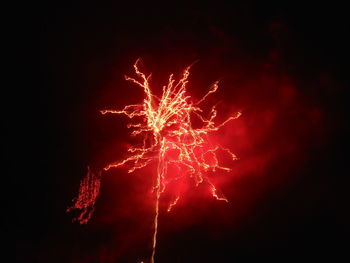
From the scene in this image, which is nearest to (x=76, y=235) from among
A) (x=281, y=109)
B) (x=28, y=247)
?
(x=28, y=247)

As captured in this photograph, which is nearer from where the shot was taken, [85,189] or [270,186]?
[270,186]

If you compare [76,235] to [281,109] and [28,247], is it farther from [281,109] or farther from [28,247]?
[281,109]

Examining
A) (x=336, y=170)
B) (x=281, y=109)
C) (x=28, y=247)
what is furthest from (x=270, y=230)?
(x=28, y=247)

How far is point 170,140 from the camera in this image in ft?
23.6

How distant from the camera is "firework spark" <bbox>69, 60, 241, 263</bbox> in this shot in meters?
6.77

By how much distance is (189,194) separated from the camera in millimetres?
7867

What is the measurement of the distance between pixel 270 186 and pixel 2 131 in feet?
17.0

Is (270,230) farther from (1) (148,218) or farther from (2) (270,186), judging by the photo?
(1) (148,218)

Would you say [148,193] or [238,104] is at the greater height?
[238,104]

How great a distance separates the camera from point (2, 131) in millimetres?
8234

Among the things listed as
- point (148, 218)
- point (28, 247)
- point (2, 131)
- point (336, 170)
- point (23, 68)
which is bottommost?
point (28, 247)

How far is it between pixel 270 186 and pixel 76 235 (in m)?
3.74

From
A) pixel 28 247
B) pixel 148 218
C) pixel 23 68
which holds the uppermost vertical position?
pixel 23 68

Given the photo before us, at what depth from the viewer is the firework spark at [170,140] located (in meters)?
6.77
